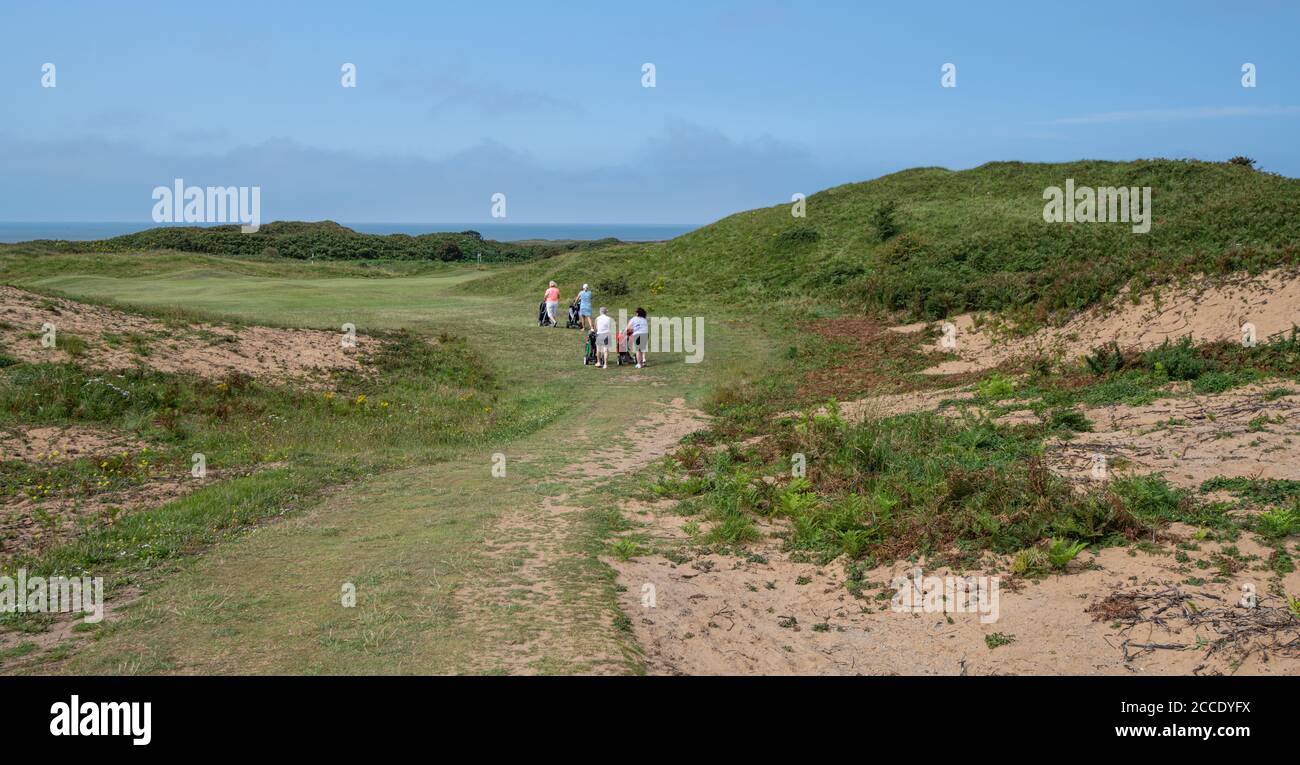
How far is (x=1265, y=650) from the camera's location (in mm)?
6109

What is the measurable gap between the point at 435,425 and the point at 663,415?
408cm

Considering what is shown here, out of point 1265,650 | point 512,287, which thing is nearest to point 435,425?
point 1265,650

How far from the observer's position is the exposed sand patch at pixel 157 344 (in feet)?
52.2

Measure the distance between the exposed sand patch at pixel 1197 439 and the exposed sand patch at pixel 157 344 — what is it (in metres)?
14.0

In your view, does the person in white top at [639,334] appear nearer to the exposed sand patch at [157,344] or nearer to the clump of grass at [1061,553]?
the exposed sand patch at [157,344]

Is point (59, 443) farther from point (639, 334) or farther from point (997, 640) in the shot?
point (639, 334)

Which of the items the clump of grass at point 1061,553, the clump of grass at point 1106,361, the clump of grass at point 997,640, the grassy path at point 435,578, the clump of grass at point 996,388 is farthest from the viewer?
the clump of grass at point 1106,361

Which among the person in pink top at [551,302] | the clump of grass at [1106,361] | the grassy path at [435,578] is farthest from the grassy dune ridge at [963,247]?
the grassy path at [435,578]

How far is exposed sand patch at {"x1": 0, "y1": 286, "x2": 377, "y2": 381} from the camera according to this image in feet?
52.2

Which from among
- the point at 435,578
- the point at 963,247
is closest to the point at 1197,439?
the point at 435,578

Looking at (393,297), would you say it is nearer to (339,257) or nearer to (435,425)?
(435,425)

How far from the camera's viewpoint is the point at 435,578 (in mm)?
8062

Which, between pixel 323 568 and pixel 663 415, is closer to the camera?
pixel 323 568

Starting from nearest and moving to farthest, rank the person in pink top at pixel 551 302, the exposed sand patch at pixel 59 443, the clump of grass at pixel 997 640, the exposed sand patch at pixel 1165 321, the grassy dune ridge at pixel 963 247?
the clump of grass at pixel 997 640
the exposed sand patch at pixel 59 443
the exposed sand patch at pixel 1165 321
the grassy dune ridge at pixel 963 247
the person in pink top at pixel 551 302
